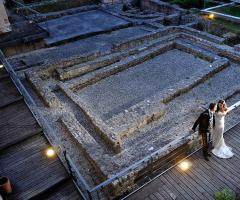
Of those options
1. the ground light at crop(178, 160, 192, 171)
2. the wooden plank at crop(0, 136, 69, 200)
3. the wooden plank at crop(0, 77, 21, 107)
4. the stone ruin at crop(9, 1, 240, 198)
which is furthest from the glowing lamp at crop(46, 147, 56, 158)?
the ground light at crop(178, 160, 192, 171)

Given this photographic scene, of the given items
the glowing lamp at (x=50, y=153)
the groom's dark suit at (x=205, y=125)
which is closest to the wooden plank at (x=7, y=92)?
the glowing lamp at (x=50, y=153)

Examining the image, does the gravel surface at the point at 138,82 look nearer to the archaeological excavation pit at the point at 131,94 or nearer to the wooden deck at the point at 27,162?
the archaeological excavation pit at the point at 131,94

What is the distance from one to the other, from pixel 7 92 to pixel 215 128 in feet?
24.3

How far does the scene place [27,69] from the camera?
15516 mm

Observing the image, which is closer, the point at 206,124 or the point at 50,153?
the point at 50,153

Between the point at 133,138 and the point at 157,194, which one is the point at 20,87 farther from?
the point at 157,194

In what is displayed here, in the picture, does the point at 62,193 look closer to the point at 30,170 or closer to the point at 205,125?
the point at 30,170

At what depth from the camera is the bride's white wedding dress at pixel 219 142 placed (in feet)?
26.9

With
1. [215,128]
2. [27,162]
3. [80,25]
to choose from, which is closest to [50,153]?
[27,162]

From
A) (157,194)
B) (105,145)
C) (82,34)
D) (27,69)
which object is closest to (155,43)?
(82,34)

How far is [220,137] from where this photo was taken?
27.7 feet

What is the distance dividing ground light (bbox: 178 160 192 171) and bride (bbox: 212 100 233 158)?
931 millimetres

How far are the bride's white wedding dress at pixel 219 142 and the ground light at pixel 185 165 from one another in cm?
93

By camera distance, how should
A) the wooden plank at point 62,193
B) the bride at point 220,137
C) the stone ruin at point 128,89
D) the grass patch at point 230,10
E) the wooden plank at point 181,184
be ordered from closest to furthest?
the wooden plank at point 62,193
the wooden plank at point 181,184
the bride at point 220,137
the stone ruin at point 128,89
the grass patch at point 230,10
